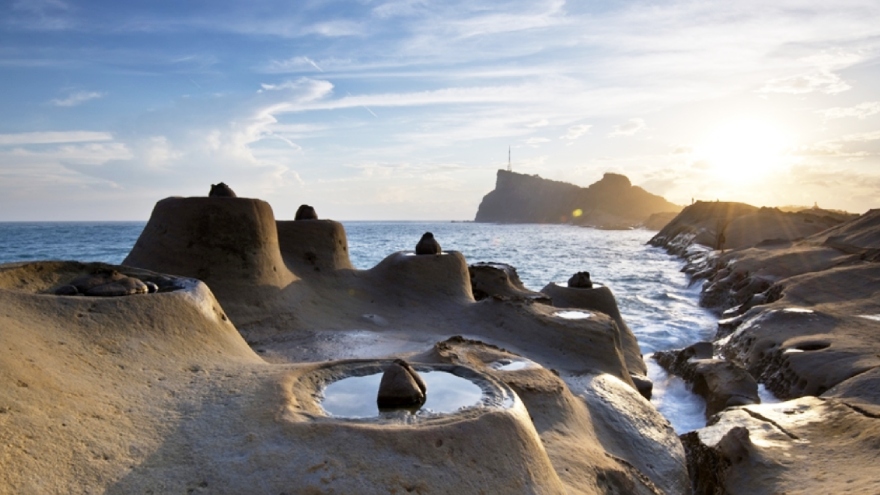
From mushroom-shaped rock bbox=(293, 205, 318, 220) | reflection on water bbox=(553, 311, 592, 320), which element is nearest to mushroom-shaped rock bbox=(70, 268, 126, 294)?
mushroom-shaped rock bbox=(293, 205, 318, 220)

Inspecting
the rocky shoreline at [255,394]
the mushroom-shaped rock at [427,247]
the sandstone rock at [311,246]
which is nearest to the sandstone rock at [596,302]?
the mushroom-shaped rock at [427,247]

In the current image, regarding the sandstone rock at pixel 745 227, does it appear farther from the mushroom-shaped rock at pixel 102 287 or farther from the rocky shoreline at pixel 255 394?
the mushroom-shaped rock at pixel 102 287

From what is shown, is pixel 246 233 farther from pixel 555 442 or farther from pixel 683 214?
pixel 683 214

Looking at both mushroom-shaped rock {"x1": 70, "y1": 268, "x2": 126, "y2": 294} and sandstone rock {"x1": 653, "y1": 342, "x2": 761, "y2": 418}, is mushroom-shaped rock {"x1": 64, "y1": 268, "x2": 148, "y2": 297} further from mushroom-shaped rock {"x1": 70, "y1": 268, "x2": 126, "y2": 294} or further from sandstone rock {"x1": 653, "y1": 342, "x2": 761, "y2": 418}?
sandstone rock {"x1": 653, "y1": 342, "x2": 761, "y2": 418}

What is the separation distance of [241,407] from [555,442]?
3.35m

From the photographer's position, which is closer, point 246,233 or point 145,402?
point 145,402

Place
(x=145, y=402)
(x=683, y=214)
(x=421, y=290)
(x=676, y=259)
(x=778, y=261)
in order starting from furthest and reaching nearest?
(x=683, y=214)
(x=676, y=259)
(x=778, y=261)
(x=421, y=290)
(x=145, y=402)

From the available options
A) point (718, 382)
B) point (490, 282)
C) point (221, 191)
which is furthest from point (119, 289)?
point (490, 282)

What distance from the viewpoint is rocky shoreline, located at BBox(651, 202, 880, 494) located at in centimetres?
638

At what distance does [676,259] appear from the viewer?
43938 millimetres

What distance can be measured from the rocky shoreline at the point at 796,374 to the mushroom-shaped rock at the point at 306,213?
8682 mm

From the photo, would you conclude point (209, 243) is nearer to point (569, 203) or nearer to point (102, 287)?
point (102, 287)

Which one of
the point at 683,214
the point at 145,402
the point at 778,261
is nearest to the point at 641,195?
the point at 683,214

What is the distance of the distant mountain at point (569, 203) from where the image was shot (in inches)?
5413
